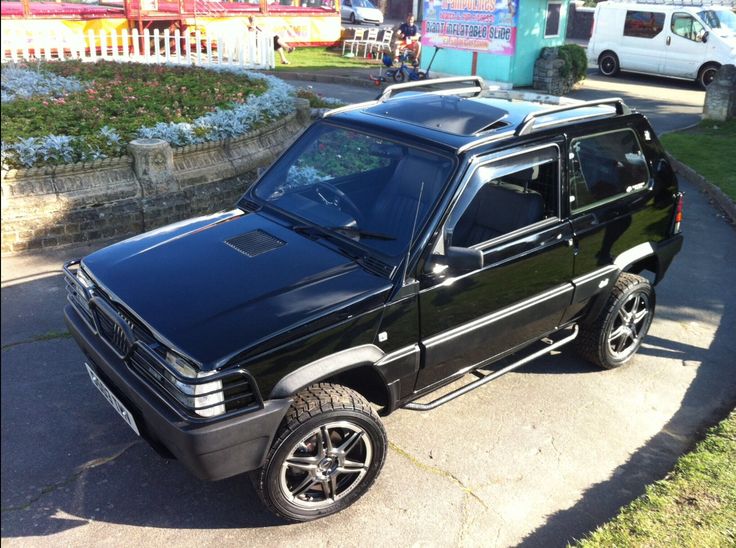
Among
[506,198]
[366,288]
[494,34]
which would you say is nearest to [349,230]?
[366,288]

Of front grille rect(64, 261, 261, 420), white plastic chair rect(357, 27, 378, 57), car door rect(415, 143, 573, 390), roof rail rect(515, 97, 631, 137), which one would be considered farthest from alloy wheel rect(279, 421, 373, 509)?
white plastic chair rect(357, 27, 378, 57)

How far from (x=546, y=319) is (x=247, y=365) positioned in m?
2.35

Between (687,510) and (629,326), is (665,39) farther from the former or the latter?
(687,510)

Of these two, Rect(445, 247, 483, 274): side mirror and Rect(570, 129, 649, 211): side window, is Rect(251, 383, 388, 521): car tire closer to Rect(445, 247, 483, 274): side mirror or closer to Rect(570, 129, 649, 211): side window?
Rect(445, 247, 483, 274): side mirror

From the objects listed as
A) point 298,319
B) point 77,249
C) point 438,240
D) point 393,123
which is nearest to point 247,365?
point 298,319

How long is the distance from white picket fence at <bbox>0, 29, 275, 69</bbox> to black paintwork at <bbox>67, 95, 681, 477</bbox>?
1092 centimetres

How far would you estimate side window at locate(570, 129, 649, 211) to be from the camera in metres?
4.84

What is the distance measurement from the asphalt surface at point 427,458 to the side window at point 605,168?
56.8 inches

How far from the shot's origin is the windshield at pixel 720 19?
1978cm

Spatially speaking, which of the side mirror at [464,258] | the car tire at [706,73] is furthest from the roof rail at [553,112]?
the car tire at [706,73]

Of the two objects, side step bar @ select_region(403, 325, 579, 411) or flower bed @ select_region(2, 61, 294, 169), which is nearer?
side step bar @ select_region(403, 325, 579, 411)

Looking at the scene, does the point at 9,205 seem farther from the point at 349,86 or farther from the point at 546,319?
the point at 349,86

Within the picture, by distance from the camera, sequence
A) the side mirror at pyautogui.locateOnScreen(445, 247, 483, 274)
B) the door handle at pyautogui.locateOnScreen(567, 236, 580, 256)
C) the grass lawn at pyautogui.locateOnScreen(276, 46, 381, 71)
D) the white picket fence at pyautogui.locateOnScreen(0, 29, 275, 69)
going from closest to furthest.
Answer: the side mirror at pyautogui.locateOnScreen(445, 247, 483, 274)
the door handle at pyautogui.locateOnScreen(567, 236, 580, 256)
the white picket fence at pyautogui.locateOnScreen(0, 29, 275, 69)
the grass lawn at pyautogui.locateOnScreen(276, 46, 381, 71)

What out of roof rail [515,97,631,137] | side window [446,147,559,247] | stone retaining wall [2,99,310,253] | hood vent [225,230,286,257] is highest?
roof rail [515,97,631,137]
